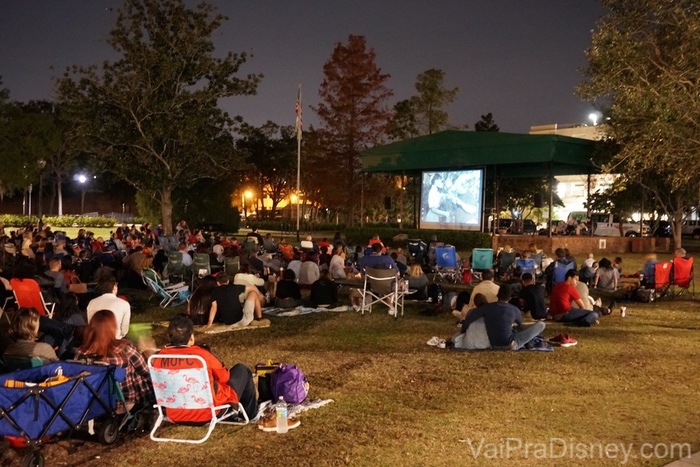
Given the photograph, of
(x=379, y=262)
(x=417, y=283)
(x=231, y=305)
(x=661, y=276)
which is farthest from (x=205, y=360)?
(x=661, y=276)

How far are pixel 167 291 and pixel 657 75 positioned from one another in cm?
1012

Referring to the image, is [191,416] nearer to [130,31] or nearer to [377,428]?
[377,428]

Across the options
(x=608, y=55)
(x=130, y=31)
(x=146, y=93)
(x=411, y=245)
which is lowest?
(x=411, y=245)

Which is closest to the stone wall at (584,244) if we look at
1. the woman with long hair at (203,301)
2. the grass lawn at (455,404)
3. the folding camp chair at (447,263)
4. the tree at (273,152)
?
the folding camp chair at (447,263)

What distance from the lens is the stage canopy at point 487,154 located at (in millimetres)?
26281

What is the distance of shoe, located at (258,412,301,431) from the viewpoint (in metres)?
5.33

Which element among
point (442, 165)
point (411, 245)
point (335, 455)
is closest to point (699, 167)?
point (411, 245)

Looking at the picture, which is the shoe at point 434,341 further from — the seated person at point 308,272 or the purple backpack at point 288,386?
the seated person at point 308,272

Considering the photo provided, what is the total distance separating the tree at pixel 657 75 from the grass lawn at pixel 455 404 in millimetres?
3934

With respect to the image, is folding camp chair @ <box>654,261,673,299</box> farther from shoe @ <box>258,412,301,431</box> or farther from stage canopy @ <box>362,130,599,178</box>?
stage canopy @ <box>362,130,599,178</box>

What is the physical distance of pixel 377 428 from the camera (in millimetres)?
5422

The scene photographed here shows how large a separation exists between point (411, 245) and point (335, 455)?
14.4 meters

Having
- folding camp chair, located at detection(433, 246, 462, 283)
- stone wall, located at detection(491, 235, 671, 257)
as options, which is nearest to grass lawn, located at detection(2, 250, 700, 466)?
folding camp chair, located at detection(433, 246, 462, 283)

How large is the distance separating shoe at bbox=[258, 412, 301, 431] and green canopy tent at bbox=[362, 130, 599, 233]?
22221mm
